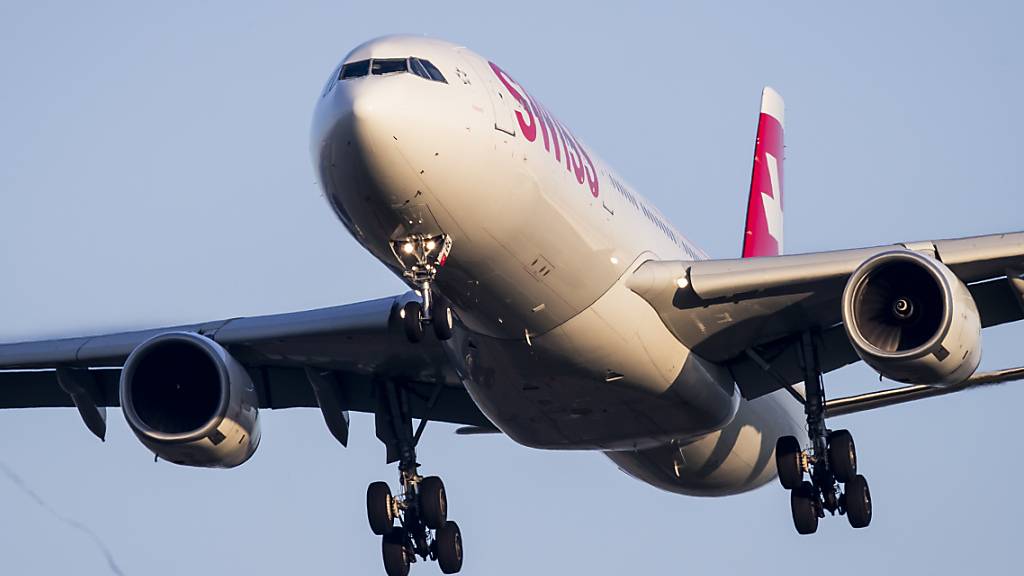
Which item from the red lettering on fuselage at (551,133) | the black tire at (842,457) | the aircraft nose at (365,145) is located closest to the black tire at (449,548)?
the black tire at (842,457)

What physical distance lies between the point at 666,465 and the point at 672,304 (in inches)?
196

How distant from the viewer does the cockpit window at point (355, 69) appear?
67.4 ft

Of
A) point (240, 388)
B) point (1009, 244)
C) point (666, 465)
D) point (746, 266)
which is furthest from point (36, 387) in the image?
point (1009, 244)

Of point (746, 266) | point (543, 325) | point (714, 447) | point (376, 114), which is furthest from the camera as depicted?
point (714, 447)

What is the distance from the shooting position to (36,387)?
30.0 meters

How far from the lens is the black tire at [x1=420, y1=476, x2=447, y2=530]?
27.3 m

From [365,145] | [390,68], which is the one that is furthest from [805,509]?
[365,145]

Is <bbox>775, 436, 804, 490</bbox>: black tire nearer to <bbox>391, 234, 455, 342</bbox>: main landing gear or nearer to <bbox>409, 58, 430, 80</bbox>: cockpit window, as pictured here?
<bbox>391, 234, 455, 342</bbox>: main landing gear

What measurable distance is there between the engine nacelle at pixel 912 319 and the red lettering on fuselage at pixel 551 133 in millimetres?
3602

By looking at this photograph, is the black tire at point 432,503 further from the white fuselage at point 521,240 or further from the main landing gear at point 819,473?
the main landing gear at point 819,473

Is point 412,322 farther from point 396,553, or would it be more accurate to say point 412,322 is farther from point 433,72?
point 396,553

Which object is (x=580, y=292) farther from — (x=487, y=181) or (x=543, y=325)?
Answer: (x=487, y=181)

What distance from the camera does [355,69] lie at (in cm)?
2064

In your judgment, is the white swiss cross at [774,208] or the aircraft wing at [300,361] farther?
the white swiss cross at [774,208]
